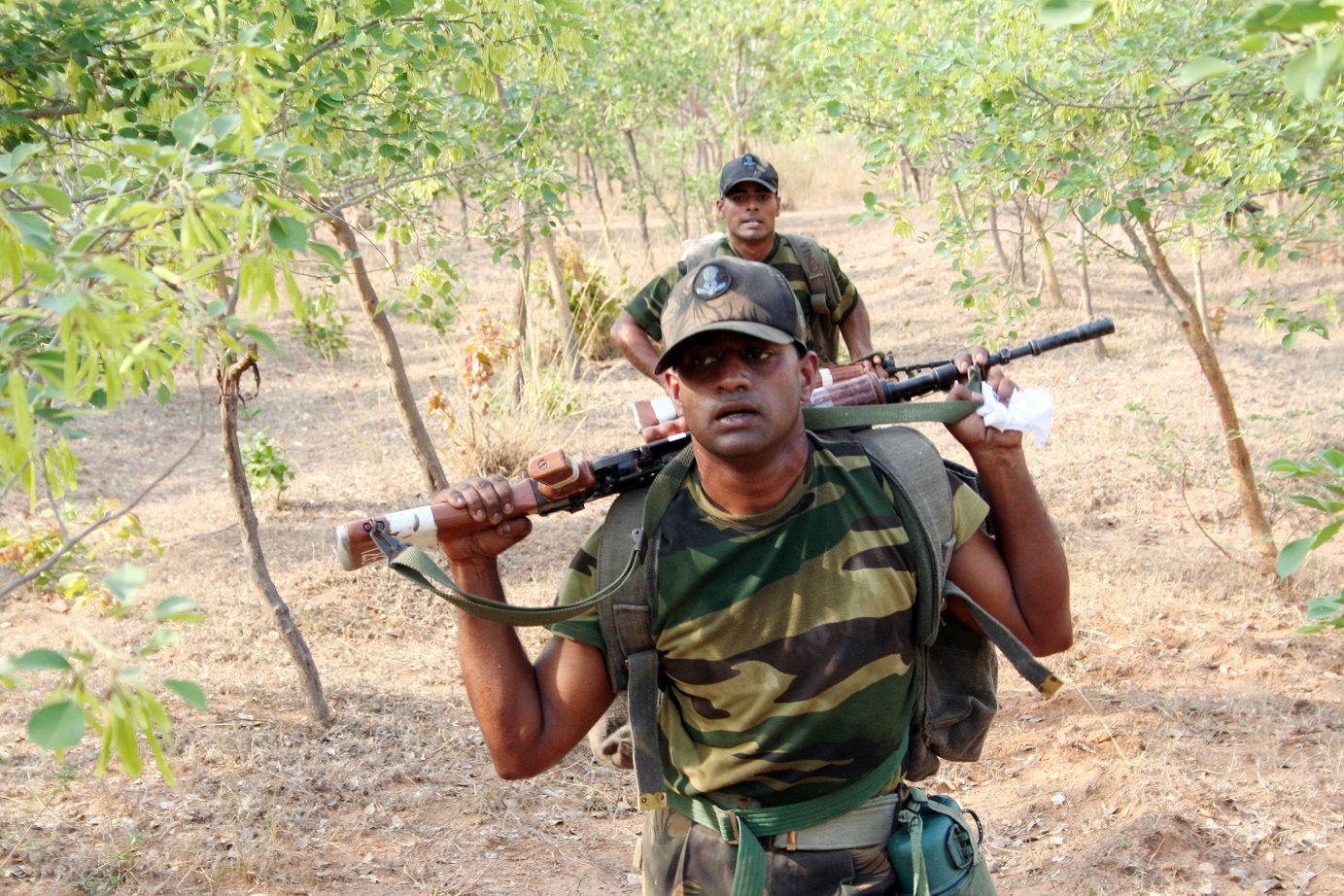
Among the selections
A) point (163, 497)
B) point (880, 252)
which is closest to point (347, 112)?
point (163, 497)

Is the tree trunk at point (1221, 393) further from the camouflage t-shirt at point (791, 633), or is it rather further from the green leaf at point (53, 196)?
the green leaf at point (53, 196)

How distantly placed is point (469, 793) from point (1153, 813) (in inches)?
93.2

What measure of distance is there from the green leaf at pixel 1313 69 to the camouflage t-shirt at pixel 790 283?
3.21 m

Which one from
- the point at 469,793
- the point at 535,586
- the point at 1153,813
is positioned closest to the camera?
the point at 1153,813

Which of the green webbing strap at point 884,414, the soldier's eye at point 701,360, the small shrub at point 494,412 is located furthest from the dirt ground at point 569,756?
the green webbing strap at point 884,414

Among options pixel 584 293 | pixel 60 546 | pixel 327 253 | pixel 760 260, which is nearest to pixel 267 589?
pixel 60 546

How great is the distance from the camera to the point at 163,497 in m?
7.79

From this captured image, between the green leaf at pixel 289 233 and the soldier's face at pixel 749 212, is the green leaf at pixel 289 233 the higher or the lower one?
the lower one

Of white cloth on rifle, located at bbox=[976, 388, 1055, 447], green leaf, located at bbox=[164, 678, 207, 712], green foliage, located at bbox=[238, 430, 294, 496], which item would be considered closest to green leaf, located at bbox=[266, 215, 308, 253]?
green leaf, located at bbox=[164, 678, 207, 712]

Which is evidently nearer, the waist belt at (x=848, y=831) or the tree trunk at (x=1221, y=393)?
the waist belt at (x=848, y=831)

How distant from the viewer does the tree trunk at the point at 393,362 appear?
5273 millimetres

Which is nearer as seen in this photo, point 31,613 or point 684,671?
point 684,671

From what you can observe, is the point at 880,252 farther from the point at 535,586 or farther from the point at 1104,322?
the point at 1104,322

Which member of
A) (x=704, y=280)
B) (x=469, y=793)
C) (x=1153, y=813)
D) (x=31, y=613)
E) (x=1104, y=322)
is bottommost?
(x=1153, y=813)
